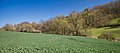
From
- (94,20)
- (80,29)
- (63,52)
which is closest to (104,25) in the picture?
(94,20)

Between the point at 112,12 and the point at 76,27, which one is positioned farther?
the point at 112,12

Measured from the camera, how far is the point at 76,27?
78.9m

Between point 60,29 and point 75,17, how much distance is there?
1397 cm

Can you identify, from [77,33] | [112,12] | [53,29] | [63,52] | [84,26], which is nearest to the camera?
[63,52]

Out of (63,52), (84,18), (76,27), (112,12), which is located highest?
(112,12)

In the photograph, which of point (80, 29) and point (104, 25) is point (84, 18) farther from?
point (104, 25)

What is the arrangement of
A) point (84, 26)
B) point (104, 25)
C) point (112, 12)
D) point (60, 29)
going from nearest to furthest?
1. point (84, 26)
2. point (60, 29)
3. point (104, 25)
4. point (112, 12)

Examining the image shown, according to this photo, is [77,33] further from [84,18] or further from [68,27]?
[84,18]

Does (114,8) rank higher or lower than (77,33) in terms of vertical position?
higher

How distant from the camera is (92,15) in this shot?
264ft

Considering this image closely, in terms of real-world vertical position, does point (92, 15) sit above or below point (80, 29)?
above

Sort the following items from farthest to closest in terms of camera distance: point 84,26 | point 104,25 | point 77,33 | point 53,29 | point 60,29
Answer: point 104,25
point 53,29
point 60,29
point 84,26
point 77,33

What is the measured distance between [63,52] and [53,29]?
77454mm

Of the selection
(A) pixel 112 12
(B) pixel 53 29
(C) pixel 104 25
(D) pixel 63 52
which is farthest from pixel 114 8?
(D) pixel 63 52
